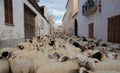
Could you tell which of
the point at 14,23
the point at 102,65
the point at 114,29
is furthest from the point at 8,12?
the point at 102,65

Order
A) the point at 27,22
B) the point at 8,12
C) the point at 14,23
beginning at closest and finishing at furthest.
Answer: the point at 8,12, the point at 14,23, the point at 27,22

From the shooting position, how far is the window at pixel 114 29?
657 centimetres

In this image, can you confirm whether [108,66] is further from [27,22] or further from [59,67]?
[27,22]

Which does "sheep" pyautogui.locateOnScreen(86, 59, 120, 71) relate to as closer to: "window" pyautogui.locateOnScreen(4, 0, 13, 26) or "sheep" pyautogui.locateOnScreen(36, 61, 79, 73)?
"sheep" pyautogui.locateOnScreen(36, 61, 79, 73)

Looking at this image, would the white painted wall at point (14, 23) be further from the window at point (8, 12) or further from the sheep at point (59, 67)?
the sheep at point (59, 67)

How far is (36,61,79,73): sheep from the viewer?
86.0 inches

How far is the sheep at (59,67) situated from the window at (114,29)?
4562 millimetres

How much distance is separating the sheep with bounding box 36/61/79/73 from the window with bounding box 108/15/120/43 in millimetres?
4562

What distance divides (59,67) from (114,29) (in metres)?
5.18

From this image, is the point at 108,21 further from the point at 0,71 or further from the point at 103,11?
the point at 0,71

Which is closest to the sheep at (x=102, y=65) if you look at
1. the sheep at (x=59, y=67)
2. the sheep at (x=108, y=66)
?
the sheep at (x=108, y=66)

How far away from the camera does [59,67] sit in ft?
7.30

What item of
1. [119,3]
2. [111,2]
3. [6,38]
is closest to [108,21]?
[111,2]

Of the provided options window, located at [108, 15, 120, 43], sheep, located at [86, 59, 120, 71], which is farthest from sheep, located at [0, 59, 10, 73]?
window, located at [108, 15, 120, 43]
